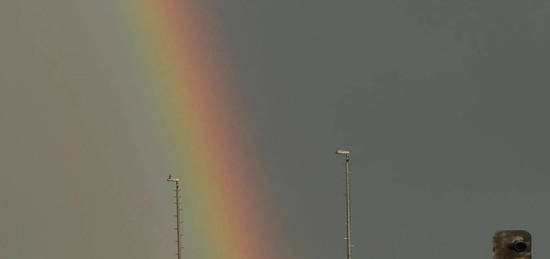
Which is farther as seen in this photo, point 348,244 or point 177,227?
point 177,227

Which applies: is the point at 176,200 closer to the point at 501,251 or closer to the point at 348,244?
the point at 348,244

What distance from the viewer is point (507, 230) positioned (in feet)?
48.0

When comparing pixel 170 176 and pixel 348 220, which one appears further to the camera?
pixel 170 176

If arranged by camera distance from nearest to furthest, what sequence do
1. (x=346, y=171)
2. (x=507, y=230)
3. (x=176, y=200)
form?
1. (x=507, y=230)
2. (x=346, y=171)
3. (x=176, y=200)

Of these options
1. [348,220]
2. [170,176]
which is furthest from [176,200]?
[348,220]

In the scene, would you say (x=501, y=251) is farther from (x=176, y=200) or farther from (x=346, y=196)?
(x=176, y=200)

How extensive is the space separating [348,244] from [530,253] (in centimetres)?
4722

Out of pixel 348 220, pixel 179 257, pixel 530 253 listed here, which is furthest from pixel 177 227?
pixel 530 253

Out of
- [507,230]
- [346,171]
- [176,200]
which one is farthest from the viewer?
[176,200]

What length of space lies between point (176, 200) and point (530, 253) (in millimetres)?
62875

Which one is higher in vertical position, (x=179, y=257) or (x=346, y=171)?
(x=346, y=171)

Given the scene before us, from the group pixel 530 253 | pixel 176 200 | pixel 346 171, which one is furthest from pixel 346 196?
pixel 530 253

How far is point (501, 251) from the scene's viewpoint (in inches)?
579

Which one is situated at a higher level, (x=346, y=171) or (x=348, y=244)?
(x=346, y=171)
